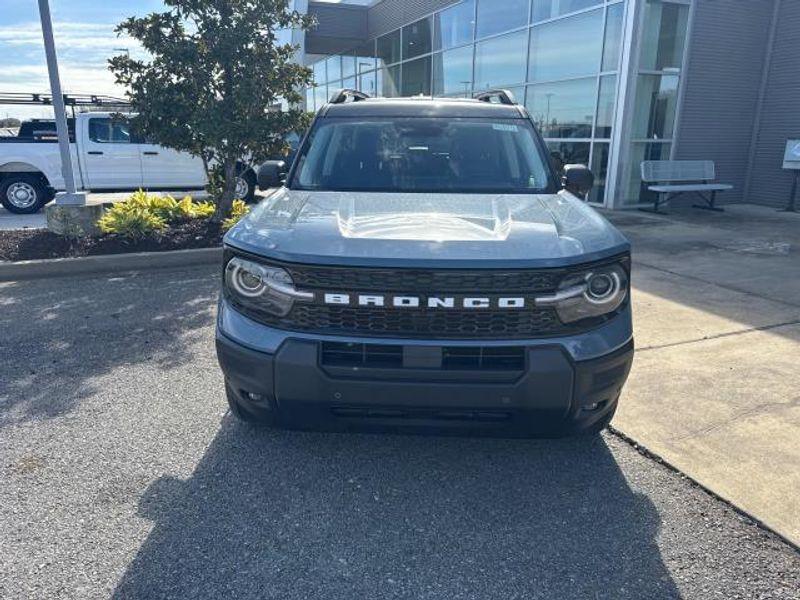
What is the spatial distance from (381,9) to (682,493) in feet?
68.6

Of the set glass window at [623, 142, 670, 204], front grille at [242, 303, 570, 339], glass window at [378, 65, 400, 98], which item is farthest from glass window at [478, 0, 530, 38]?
front grille at [242, 303, 570, 339]

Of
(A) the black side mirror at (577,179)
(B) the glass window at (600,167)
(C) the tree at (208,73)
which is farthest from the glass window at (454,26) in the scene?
(A) the black side mirror at (577,179)

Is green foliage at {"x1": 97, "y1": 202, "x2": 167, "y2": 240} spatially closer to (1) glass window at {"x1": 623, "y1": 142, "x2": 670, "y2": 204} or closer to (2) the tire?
(2) the tire

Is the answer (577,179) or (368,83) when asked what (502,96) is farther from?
(368,83)

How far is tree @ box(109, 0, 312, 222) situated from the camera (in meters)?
7.52

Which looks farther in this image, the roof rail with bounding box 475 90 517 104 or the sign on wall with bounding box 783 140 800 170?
the sign on wall with bounding box 783 140 800 170

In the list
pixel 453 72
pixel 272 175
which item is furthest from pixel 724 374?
pixel 453 72

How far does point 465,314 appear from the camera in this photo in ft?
7.97

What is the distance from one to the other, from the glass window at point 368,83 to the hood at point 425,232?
19.8 metres

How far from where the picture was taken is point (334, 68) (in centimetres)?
2561

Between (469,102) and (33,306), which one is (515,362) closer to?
(469,102)

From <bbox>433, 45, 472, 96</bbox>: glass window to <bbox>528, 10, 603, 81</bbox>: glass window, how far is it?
9.55ft

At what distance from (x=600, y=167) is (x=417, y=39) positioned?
938 centimetres

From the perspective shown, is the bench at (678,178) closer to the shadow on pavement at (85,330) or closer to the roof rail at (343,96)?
the roof rail at (343,96)
